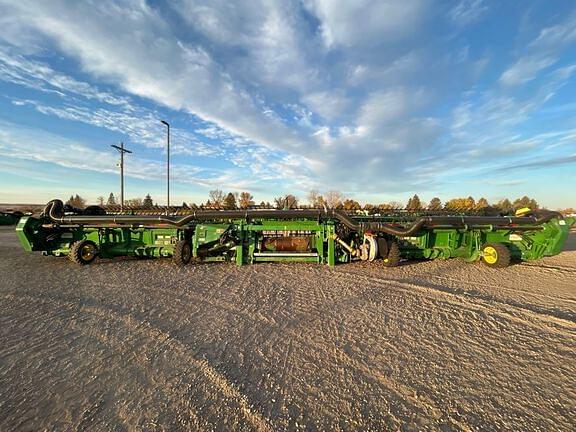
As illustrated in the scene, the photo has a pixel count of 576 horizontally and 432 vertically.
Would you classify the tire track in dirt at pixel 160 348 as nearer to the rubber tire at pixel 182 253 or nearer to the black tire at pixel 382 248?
the rubber tire at pixel 182 253

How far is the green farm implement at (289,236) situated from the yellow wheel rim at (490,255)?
2 centimetres

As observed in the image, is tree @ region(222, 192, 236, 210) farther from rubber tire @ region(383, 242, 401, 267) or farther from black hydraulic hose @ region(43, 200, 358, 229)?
rubber tire @ region(383, 242, 401, 267)

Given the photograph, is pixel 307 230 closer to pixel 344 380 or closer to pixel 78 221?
pixel 344 380

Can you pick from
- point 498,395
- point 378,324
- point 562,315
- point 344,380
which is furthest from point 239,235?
point 562,315

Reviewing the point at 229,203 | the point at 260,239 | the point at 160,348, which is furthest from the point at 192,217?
the point at 229,203

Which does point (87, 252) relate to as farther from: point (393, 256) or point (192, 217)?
point (393, 256)

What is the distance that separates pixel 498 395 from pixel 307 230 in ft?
18.1

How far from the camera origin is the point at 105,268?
23.9ft

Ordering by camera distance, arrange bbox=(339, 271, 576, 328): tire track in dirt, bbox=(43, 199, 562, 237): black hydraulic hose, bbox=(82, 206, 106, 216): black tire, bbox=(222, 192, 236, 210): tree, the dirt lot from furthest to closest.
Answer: bbox=(222, 192, 236, 210): tree
bbox=(82, 206, 106, 216): black tire
bbox=(43, 199, 562, 237): black hydraulic hose
bbox=(339, 271, 576, 328): tire track in dirt
the dirt lot

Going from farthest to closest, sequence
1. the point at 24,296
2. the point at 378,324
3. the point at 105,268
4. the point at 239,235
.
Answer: the point at 239,235
the point at 105,268
the point at 24,296
the point at 378,324

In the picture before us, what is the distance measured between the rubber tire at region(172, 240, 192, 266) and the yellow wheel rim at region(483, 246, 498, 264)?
8447 mm

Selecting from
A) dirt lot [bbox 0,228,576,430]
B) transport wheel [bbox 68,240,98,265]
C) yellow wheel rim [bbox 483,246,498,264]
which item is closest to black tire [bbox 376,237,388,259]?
dirt lot [bbox 0,228,576,430]

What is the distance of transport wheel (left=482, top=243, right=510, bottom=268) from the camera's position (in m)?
7.21

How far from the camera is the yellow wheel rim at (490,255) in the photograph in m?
7.42
